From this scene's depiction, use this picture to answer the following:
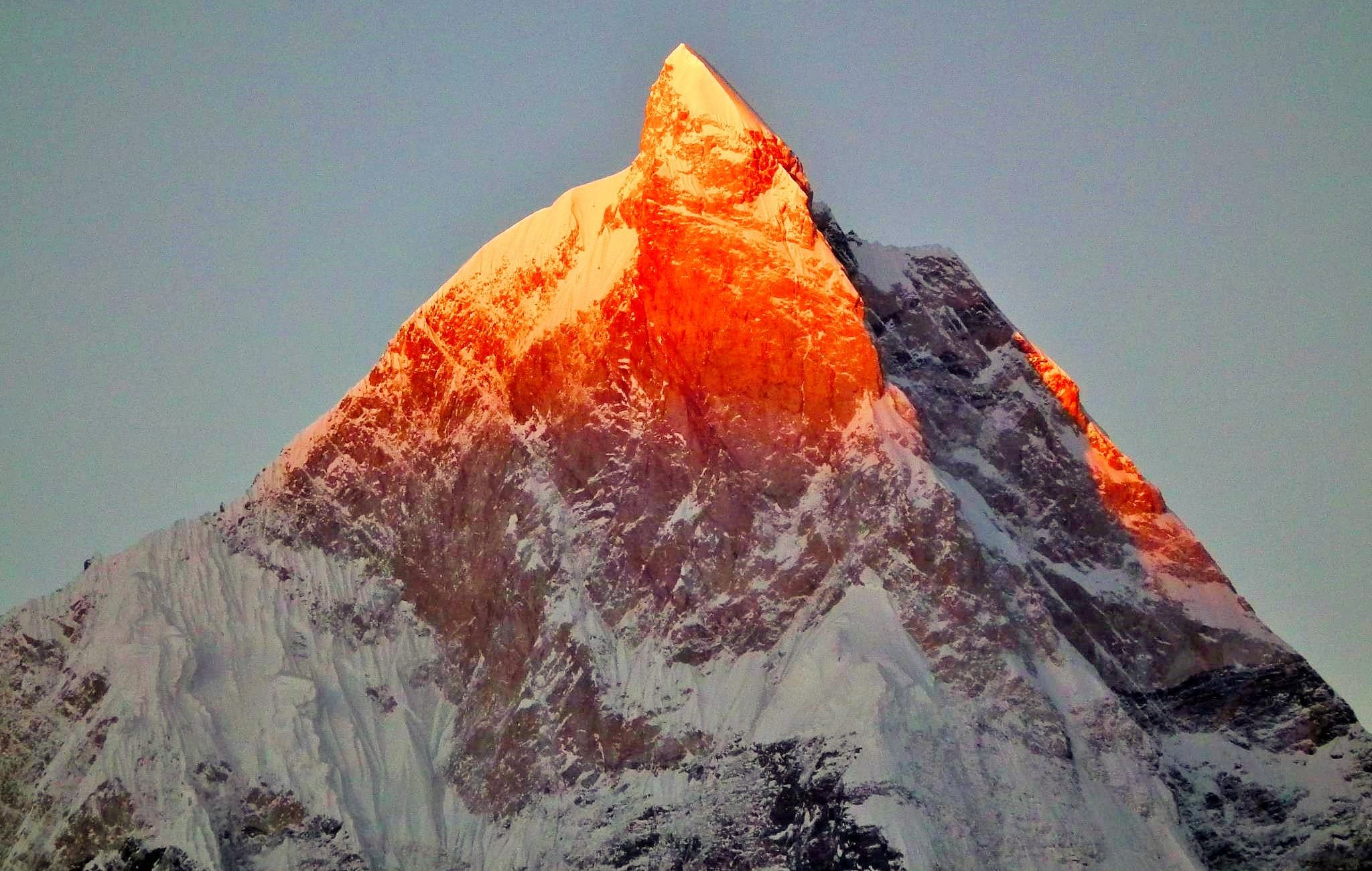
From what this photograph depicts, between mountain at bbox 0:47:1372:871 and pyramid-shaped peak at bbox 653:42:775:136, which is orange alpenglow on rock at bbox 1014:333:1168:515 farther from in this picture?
pyramid-shaped peak at bbox 653:42:775:136

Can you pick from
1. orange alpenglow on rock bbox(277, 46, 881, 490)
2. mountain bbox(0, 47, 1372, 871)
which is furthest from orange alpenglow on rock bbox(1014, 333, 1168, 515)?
orange alpenglow on rock bbox(277, 46, 881, 490)

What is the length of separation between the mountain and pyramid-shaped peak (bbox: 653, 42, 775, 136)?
0.78ft

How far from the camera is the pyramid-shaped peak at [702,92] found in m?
164

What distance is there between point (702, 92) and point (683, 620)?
32494 mm

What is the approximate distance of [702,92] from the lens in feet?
542

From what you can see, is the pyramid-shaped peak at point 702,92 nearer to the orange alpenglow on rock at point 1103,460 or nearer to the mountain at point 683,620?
the mountain at point 683,620

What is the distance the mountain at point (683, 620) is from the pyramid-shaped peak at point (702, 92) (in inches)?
9.4

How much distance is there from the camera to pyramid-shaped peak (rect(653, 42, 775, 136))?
538ft

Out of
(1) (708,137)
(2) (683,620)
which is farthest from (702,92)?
(2) (683,620)

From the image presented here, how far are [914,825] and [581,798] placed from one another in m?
19.8

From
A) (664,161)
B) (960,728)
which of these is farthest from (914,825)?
(664,161)

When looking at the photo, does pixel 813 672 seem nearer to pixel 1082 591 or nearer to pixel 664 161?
pixel 1082 591

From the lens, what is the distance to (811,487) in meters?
154

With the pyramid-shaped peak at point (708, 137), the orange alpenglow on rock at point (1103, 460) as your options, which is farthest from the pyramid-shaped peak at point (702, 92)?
the orange alpenglow on rock at point (1103, 460)
